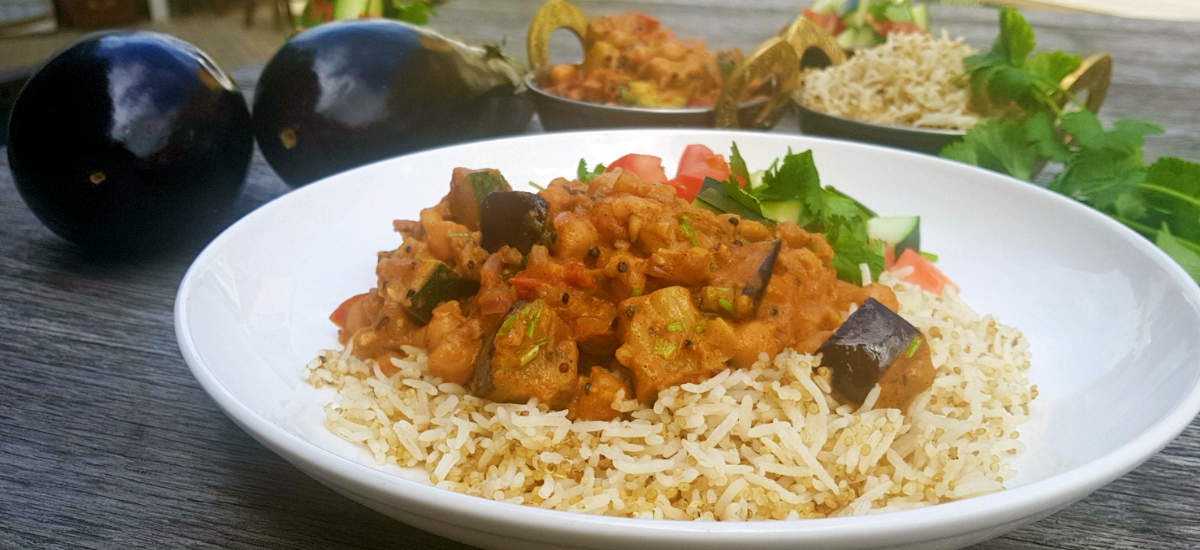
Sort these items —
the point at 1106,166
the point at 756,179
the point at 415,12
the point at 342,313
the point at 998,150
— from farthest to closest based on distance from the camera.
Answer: the point at 415,12, the point at 998,150, the point at 1106,166, the point at 756,179, the point at 342,313

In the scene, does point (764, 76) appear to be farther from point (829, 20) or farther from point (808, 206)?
point (829, 20)

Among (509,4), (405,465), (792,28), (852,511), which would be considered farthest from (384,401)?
(509,4)

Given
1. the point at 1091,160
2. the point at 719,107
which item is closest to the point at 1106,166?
the point at 1091,160

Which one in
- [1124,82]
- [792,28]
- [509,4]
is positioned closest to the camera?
[792,28]

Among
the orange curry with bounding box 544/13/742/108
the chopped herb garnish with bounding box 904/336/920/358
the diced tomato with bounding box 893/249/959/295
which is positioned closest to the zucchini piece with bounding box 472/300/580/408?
the chopped herb garnish with bounding box 904/336/920/358

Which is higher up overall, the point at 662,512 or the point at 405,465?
the point at 662,512

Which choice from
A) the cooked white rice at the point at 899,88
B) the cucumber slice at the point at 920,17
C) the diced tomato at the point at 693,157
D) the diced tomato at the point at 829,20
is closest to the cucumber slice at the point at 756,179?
the diced tomato at the point at 693,157

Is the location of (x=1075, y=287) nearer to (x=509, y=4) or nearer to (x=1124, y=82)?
(x=1124, y=82)

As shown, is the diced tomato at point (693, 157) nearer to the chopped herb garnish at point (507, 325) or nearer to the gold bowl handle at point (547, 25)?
the chopped herb garnish at point (507, 325)
